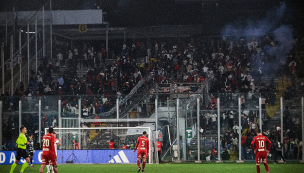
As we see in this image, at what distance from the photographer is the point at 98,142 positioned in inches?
1298

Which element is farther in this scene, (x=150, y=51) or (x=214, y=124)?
(x=150, y=51)

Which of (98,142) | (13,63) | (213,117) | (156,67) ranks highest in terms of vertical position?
(13,63)

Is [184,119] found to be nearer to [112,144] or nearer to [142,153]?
[112,144]

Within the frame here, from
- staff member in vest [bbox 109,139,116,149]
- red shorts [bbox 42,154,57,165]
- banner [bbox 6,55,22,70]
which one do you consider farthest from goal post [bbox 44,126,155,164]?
red shorts [bbox 42,154,57,165]

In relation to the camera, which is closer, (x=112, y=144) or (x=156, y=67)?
(x=112, y=144)

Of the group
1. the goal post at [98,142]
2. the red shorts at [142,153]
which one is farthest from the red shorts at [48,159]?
the goal post at [98,142]

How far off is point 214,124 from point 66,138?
923 centimetres

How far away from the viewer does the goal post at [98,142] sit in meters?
32.6

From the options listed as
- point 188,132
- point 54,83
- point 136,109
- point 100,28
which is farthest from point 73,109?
point 100,28

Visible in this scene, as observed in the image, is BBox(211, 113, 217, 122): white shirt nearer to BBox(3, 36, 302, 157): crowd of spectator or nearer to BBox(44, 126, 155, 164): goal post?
BBox(44, 126, 155, 164): goal post

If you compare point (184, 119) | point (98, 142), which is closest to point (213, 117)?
point (184, 119)

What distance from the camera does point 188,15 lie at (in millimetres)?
50531

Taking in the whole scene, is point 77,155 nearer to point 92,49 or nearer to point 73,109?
point 73,109

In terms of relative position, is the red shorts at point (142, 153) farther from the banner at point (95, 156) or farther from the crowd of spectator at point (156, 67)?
the crowd of spectator at point (156, 67)
